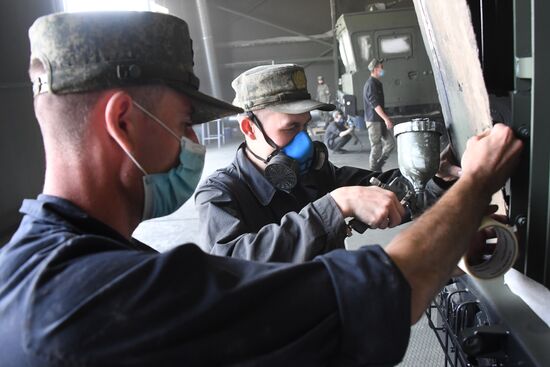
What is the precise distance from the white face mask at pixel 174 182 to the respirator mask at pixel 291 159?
23.2 inches

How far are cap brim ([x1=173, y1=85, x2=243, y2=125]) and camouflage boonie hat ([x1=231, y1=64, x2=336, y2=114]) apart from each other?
58 centimetres

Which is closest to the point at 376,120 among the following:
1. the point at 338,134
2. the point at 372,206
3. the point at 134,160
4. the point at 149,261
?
the point at 338,134

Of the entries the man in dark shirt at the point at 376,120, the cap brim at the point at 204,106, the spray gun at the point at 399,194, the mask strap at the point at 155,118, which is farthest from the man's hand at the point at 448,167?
the man in dark shirt at the point at 376,120

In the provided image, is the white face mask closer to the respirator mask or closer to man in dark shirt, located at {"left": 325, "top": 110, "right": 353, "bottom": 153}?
the respirator mask

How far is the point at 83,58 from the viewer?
0.87 meters

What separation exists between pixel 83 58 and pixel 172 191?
34cm

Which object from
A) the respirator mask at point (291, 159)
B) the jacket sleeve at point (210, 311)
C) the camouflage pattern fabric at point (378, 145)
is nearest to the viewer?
the jacket sleeve at point (210, 311)

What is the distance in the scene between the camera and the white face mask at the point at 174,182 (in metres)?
0.99

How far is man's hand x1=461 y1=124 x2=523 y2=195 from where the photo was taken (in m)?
0.97

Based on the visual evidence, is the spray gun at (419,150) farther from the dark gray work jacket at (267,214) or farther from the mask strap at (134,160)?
the mask strap at (134,160)

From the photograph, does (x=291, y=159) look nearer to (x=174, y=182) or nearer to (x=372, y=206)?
(x=372, y=206)

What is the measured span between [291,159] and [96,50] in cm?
93

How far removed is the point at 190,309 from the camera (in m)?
0.69

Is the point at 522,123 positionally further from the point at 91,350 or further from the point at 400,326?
the point at 91,350
